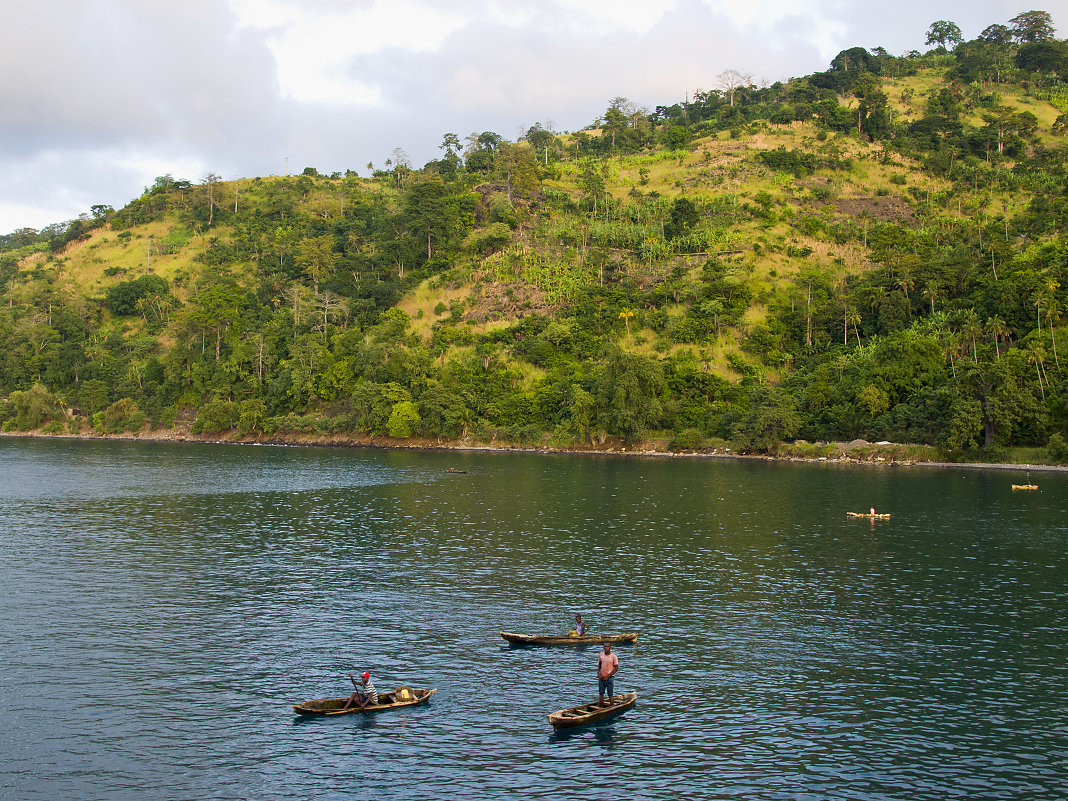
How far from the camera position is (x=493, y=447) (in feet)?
399

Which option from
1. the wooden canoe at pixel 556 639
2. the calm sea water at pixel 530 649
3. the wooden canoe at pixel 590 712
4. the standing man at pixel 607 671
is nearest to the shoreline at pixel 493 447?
the calm sea water at pixel 530 649

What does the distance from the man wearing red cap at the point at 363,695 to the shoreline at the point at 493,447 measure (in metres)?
86.8

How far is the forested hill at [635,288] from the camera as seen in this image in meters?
106

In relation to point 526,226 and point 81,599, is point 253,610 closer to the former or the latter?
point 81,599

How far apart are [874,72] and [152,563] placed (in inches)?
8491

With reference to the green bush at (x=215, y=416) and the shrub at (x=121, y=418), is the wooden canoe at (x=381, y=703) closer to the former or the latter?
the green bush at (x=215, y=416)

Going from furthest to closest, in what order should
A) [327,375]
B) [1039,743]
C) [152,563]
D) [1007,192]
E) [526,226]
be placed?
[526,226] → [1007,192] → [327,375] → [152,563] → [1039,743]

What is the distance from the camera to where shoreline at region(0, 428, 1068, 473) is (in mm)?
95938

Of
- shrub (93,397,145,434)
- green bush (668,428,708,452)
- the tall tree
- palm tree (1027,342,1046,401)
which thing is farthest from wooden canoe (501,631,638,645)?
the tall tree

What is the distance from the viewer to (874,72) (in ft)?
648

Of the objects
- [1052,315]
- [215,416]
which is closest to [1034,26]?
[1052,315]

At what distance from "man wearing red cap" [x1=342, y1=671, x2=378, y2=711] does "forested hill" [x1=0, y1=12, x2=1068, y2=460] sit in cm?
8654

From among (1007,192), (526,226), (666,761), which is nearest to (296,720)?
(666,761)

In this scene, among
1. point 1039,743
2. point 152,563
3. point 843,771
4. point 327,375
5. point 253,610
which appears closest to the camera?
point 843,771
